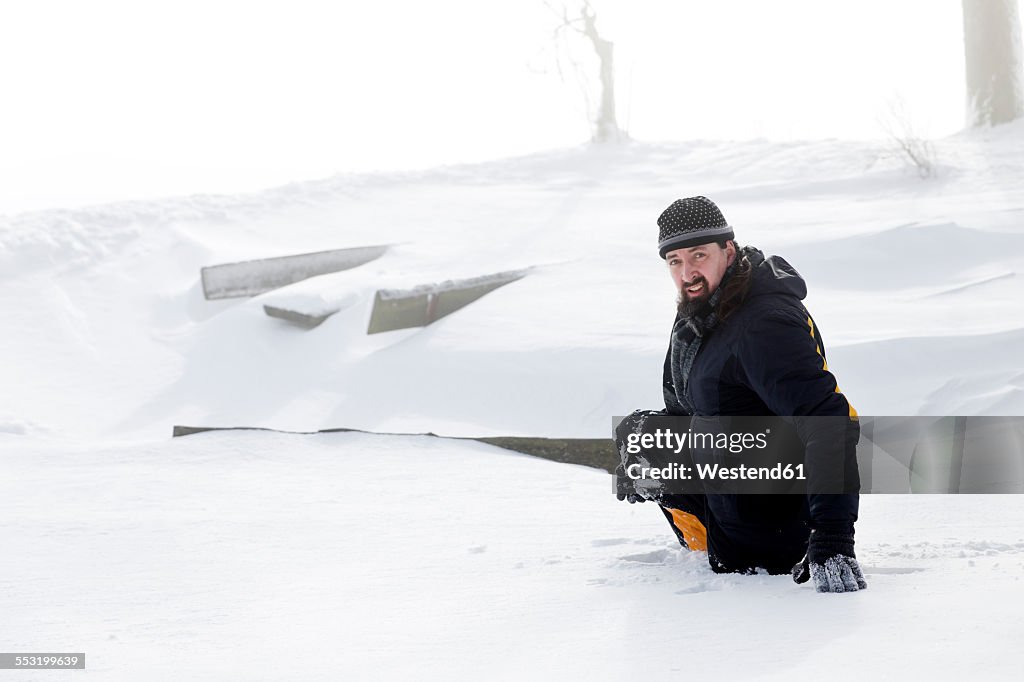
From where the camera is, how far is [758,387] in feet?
8.29

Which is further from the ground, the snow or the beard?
the beard

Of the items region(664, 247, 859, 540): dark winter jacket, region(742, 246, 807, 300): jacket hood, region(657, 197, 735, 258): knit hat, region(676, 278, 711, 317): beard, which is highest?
region(657, 197, 735, 258): knit hat

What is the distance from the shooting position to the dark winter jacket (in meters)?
2.41

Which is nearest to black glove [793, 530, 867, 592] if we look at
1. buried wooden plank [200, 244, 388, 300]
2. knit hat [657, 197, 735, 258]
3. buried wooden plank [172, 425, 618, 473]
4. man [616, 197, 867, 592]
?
man [616, 197, 867, 592]

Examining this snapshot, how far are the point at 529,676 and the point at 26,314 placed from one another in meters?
9.22

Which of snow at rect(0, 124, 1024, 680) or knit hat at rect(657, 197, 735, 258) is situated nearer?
snow at rect(0, 124, 1024, 680)

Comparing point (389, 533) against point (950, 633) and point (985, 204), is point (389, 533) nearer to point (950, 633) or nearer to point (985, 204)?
point (950, 633)

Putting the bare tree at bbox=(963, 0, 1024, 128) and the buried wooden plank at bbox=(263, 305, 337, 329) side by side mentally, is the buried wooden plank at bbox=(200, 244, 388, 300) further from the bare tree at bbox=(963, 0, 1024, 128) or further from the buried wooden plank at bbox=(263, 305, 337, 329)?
the bare tree at bbox=(963, 0, 1024, 128)

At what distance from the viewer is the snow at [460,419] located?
2.33 meters

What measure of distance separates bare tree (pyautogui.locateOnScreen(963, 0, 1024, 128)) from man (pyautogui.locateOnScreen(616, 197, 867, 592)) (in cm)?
1134

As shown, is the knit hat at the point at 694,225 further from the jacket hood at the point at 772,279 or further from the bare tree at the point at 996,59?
the bare tree at the point at 996,59

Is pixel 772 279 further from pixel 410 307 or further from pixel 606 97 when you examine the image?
pixel 606 97

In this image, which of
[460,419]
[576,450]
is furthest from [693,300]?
[460,419]

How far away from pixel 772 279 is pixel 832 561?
2.33ft
